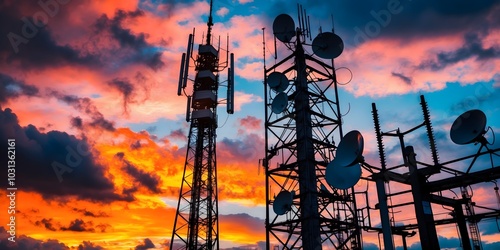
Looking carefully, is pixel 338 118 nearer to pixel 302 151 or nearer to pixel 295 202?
pixel 302 151

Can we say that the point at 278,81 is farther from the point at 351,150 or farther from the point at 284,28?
the point at 351,150

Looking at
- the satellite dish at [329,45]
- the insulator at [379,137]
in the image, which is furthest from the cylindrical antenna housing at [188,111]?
the insulator at [379,137]

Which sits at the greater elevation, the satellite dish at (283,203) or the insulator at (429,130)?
the insulator at (429,130)

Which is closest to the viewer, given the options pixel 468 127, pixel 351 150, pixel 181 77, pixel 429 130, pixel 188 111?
pixel 351 150

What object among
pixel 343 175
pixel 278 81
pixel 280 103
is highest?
pixel 278 81

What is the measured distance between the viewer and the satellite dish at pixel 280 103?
31.0 metres

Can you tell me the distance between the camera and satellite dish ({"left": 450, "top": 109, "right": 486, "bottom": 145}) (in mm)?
22953

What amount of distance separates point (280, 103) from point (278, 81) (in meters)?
3.41

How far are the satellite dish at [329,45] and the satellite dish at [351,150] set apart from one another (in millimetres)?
12690

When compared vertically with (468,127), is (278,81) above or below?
above

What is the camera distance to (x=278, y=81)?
34.1 m

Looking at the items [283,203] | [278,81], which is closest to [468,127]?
[283,203]

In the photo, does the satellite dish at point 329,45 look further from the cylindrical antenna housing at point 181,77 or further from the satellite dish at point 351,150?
the cylindrical antenna housing at point 181,77

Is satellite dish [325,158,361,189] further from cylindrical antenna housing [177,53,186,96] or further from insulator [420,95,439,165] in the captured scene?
cylindrical antenna housing [177,53,186,96]
